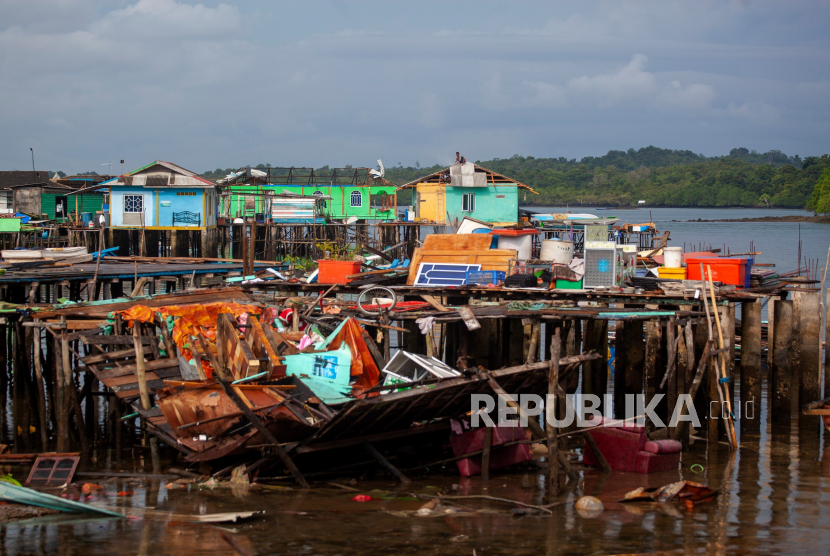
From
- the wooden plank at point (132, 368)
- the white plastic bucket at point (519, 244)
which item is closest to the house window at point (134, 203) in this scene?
the white plastic bucket at point (519, 244)

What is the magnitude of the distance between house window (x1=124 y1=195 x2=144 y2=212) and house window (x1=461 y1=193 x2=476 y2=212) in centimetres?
1689

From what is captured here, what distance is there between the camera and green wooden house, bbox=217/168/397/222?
49.7 metres

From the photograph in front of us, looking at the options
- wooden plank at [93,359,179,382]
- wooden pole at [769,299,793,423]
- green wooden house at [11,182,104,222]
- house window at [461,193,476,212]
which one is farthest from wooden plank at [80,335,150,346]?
green wooden house at [11,182,104,222]

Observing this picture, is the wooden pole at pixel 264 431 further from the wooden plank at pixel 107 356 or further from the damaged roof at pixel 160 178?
the damaged roof at pixel 160 178

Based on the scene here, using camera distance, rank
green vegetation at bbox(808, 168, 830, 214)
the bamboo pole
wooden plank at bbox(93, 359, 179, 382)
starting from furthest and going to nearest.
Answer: green vegetation at bbox(808, 168, 830, 214) < the bamboo pole < wooden plank at bbox(93, 359, 179, 382)

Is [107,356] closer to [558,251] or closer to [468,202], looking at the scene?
[558,251]

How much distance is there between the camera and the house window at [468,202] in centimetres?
4456

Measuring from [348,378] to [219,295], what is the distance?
18.1ft

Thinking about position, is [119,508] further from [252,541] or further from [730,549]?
[730,549]

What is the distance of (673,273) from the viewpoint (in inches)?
730

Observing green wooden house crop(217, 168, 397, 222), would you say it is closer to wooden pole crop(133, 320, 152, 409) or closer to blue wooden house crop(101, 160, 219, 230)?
blue wooden house crop(101, 160, 219, 230)

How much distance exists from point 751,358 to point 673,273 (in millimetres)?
3348

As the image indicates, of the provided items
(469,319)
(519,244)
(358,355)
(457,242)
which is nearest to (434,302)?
(469,319)

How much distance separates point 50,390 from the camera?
16734 millimetres
